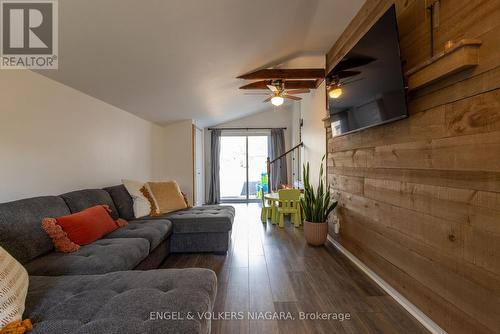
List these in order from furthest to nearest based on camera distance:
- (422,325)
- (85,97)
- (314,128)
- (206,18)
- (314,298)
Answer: (314,128) → (85,97) → (206,18) → (314,298) → (422,325)

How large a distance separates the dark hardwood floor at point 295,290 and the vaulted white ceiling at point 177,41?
6.87 feet

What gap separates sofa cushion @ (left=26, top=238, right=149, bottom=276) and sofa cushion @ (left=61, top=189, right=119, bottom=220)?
493mm

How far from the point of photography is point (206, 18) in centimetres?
210

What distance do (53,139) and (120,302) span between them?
2005 mm

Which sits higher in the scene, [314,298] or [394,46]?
[394,46]

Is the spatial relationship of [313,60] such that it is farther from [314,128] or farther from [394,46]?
[394,46]

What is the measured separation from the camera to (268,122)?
7223 mm

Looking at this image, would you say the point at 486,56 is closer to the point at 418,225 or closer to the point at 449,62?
the point at 449,62

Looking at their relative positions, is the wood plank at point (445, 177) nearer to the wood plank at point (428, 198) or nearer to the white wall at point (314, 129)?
the wood plank at point (428, 198)

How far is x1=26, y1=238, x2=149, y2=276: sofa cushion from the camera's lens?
1.61 meters

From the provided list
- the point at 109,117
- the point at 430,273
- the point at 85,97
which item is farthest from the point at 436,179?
the point at 109,117

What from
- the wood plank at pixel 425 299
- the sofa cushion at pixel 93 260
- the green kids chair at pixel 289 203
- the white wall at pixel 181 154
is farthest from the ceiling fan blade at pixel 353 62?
the white wall at pixel 181 154

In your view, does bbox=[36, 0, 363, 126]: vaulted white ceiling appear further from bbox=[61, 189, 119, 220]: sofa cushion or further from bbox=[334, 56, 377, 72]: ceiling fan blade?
bbox=[61, 189, 119, 220]: sofa cushion

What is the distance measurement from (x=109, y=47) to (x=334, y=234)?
3.16 metres
